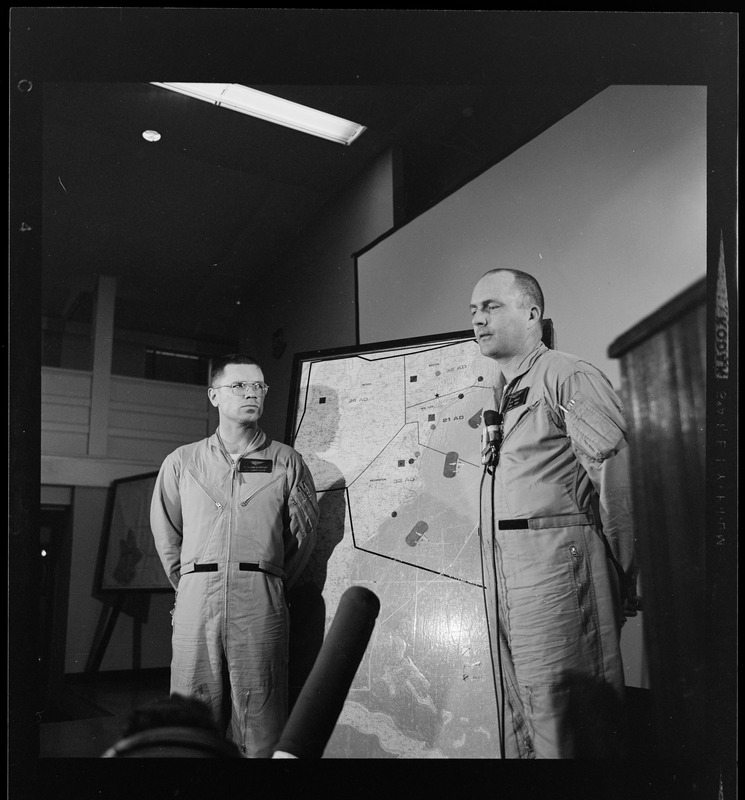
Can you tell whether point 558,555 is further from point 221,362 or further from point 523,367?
point 221,362

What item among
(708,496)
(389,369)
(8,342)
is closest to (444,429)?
(389,369)

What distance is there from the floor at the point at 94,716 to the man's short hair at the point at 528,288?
1.17m

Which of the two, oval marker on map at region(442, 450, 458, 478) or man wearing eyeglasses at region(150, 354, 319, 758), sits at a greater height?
oval marker on map at region(442, 450, 458, 478)

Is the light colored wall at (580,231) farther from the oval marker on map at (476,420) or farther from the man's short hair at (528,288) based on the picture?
the oval marker on map at (476,420)

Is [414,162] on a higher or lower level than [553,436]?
higher

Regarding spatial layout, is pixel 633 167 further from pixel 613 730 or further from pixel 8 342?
pixel 8 342

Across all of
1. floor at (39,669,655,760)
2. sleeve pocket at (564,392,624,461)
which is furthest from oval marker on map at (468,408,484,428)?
floor at (39,669,655,760)

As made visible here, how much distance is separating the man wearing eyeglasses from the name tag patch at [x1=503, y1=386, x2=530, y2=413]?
66cm

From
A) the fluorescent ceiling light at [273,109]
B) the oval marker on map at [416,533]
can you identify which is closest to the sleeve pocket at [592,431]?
the oval marker on map at [416,533]

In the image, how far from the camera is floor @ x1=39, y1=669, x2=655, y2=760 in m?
2.17

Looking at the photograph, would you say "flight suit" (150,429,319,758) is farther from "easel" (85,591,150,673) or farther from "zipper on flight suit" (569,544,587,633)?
"zipper on flight suit" (569,544,587,633)

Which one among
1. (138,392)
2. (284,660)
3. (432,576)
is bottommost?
(284,660)

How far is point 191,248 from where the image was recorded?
2.38 meters

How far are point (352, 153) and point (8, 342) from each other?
1222 millimetres
